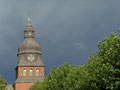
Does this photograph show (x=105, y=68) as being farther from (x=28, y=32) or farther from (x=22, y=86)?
(x=28, y=32)

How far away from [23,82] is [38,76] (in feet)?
22.8

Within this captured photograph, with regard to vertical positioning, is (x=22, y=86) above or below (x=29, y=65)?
below

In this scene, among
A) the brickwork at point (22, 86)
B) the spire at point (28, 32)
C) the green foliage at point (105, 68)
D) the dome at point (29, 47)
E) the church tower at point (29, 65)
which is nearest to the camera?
the green foliage at point (105, 68)

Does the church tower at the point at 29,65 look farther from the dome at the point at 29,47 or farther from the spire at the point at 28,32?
the spire at the point at 28,32

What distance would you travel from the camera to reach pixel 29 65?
169 metres

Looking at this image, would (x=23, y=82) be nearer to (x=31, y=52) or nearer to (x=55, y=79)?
(x=31, y=52)

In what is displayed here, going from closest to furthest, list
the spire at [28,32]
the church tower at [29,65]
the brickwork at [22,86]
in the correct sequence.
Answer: the brickwork at [22,86] → the church tower at [29,65] → the spire at [28,32]

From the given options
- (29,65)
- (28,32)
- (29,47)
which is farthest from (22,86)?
(28,32)

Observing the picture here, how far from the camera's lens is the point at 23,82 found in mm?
163750

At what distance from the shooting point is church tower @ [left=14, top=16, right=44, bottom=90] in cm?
16552

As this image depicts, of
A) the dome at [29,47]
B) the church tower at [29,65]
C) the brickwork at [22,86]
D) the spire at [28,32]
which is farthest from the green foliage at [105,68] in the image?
the spire at [28,32]

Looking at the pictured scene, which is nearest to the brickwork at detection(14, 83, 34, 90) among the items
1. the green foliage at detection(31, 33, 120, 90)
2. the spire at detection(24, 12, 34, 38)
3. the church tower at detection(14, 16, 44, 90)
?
the church tower at detection(14, 16, 44, 90)

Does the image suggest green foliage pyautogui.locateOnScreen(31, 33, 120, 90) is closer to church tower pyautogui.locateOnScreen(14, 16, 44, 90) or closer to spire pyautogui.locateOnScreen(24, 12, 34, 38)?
church tower pyautogui.locateOnScreen(14, 16, 44, 90)

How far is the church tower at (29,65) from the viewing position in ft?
543
